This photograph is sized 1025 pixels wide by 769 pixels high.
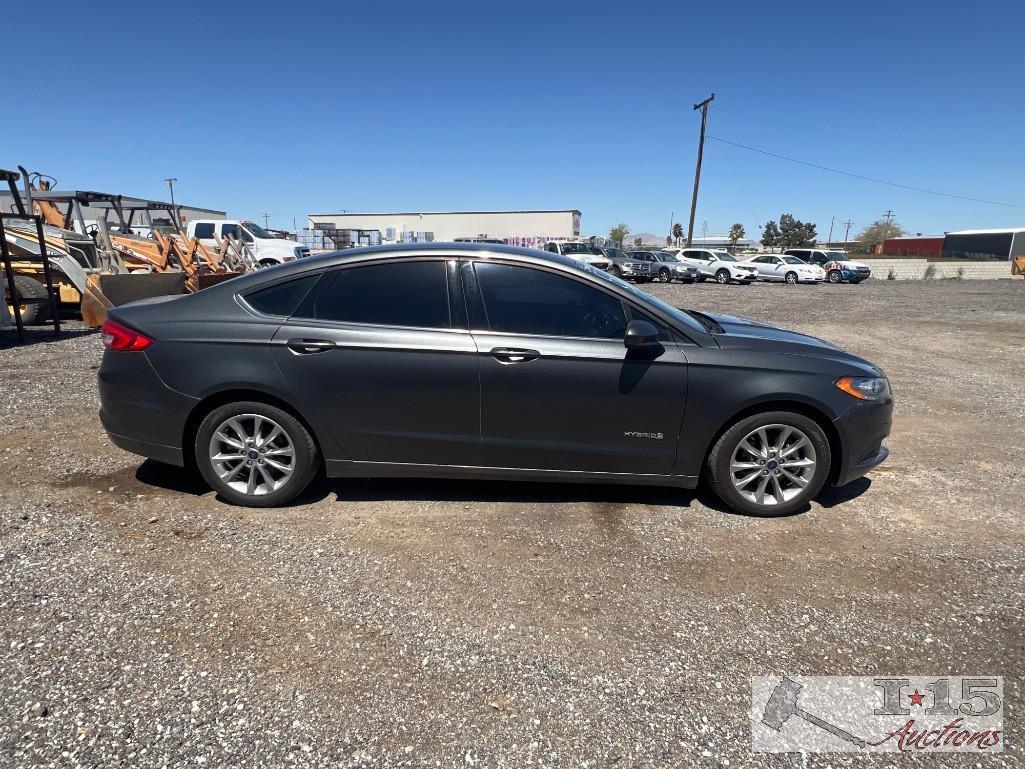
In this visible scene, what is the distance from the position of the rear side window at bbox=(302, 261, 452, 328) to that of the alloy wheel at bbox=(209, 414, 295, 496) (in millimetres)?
745

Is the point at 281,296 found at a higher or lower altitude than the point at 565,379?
higher

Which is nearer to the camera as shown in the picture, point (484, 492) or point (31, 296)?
point (484, 492)

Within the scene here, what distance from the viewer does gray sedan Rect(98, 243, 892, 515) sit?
139 inches

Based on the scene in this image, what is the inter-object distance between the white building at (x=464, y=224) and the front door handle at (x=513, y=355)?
41127 mm

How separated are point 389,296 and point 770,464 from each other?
253 centimetres

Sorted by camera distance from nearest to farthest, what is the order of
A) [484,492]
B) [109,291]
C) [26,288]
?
1. [484,492]
2. [26,288]
3. [109,291]

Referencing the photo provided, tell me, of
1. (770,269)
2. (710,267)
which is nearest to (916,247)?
(770,269)

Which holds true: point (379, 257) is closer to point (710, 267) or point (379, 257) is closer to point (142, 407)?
point (142, 407)

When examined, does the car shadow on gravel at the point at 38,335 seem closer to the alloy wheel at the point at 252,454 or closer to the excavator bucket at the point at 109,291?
the excavator bucket at the point at 109,291

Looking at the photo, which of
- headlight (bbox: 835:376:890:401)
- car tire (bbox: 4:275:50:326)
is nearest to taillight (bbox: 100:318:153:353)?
headlight (bbox: 835:376:890:401)

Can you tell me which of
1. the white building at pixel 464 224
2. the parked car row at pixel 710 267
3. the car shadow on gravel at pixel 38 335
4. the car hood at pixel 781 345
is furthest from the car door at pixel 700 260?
the car hood at pixel 781 345

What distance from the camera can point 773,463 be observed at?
12.1ft

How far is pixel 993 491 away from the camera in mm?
4273

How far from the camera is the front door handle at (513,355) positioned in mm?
3492
